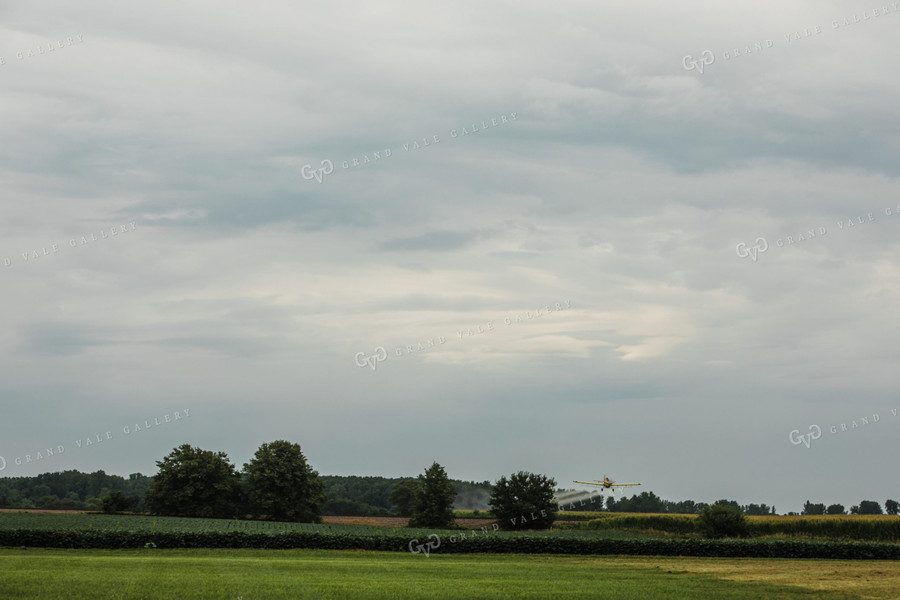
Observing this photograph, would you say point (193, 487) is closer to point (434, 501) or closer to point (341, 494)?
point (434, 501)

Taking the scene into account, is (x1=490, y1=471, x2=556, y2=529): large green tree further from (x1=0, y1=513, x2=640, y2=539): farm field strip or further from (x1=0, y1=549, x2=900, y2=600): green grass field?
(x1=0, y1=549, x2=900, y2=600): green grass field

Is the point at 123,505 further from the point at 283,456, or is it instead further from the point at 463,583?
the point at 463,583

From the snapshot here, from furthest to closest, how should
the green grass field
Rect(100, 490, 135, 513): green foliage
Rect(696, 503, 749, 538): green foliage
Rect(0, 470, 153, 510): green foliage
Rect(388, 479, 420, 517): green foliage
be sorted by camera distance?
Rect(0, 470, 153, 510): green foliage
Rect(388, 479, 420, 517): green foliage
Rect(100, 490, 135, 513): green foliage
Rect(696, 503, 749, 538): green foliage
the green grass field

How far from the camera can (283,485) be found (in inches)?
3620

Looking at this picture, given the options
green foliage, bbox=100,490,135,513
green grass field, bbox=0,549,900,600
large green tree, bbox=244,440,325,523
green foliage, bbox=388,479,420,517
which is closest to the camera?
green grass field, bbox=0,549,900,600

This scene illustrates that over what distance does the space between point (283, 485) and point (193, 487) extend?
34.1 ft

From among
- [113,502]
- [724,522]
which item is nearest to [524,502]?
[724,522]

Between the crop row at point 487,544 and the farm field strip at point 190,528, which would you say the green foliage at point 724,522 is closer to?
the farm field strip at point 190,528

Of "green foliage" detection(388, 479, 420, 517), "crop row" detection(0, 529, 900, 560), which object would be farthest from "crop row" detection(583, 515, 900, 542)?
"green foliage" detection(388, 479, 420, 517)

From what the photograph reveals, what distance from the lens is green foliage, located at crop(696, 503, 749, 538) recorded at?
68.4 meters

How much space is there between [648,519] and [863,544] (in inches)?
1362

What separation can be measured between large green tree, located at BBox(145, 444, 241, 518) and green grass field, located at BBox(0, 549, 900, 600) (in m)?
44.8

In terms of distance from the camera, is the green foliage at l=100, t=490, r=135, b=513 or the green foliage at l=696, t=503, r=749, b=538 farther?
the green foliage at l=100, t=490, r=135, b=513

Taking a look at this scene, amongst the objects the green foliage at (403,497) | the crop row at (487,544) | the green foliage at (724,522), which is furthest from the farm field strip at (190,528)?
the green foliage at (403,497)
